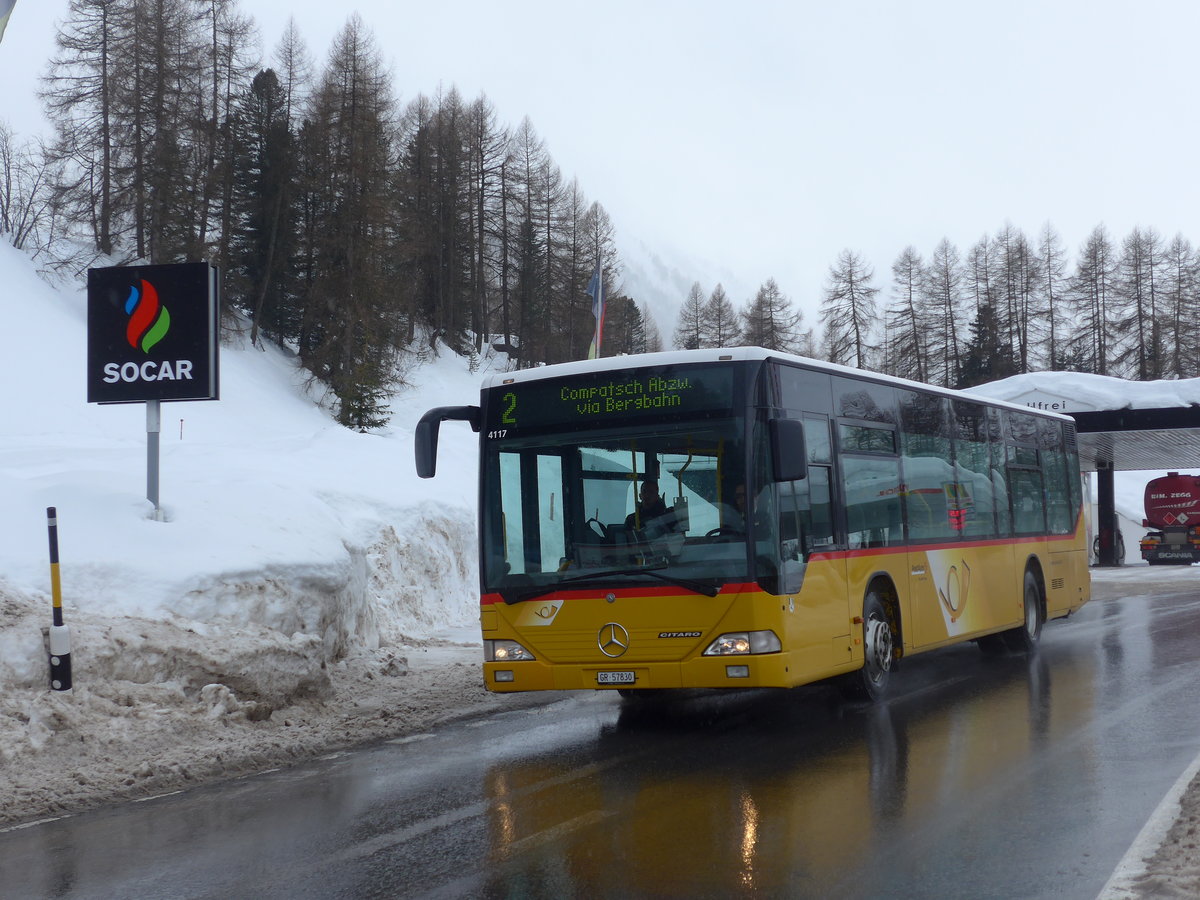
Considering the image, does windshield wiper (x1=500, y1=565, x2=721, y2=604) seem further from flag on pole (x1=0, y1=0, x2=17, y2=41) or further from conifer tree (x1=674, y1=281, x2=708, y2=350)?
conifer tree (x1=674, y1=281, x2=708, y2=350)

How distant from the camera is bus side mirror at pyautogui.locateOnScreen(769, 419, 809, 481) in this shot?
8828mm

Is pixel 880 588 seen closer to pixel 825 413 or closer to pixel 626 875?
pixel 825 413

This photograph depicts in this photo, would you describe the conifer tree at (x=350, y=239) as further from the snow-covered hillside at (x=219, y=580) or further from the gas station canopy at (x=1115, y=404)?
the snow-covered hillside at (x=219, y=580)

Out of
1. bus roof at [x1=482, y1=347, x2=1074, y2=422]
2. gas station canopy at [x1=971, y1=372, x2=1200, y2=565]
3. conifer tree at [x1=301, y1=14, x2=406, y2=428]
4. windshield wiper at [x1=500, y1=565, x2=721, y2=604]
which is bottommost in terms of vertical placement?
windshield wiper at [x1=500, y1=565, x2=721, y2=604]

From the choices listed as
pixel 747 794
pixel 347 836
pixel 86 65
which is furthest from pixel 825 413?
pixel 86 65

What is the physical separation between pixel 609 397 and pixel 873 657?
345cm

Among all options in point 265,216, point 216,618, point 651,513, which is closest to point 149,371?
point 216,618

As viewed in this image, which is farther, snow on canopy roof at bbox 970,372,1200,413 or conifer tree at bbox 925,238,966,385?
conifer tree at bbox 925,238,966,385

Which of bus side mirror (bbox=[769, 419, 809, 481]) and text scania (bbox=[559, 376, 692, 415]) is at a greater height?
text scania (bbox=[559, 376, 692, 415])

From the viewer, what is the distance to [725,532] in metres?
8.98

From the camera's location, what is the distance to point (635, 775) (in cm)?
792

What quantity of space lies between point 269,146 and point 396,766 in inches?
1895

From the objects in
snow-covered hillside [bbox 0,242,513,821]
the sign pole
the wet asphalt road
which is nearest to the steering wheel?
the wet asphalt road

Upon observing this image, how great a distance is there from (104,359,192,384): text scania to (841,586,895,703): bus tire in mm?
7294
